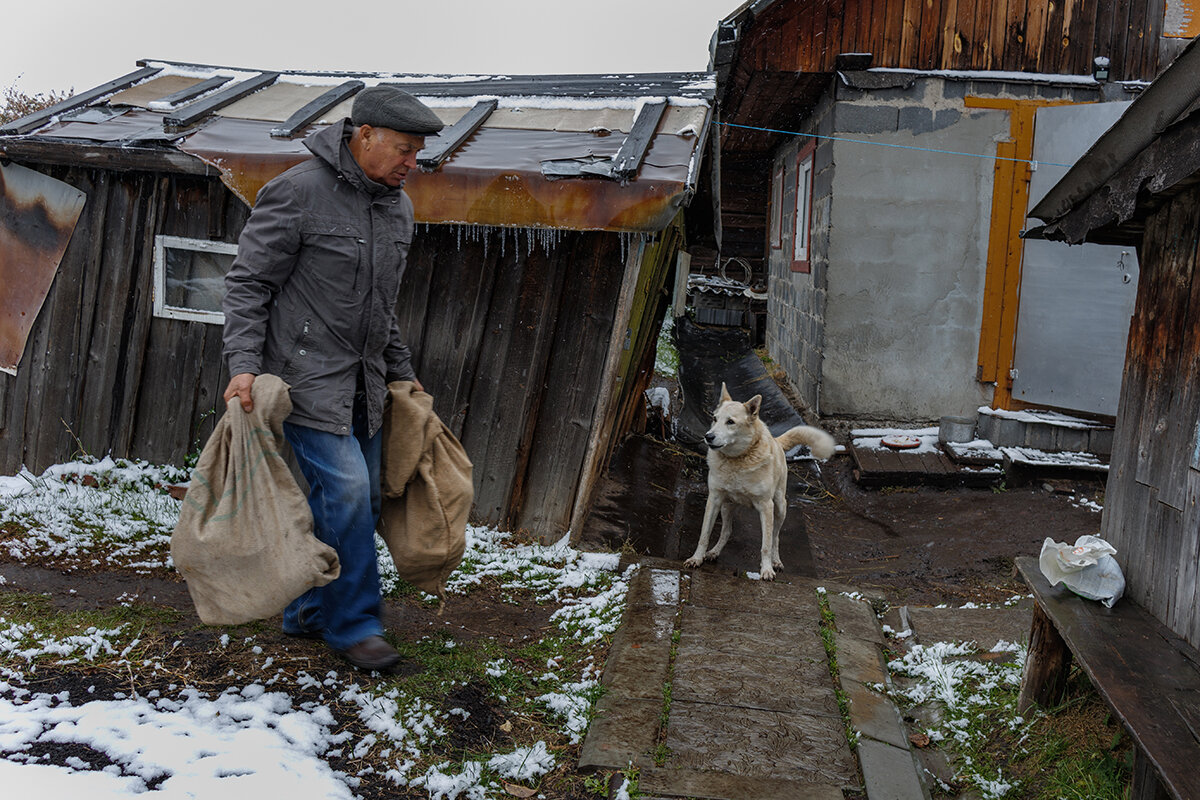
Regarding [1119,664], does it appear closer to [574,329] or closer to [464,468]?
[464,468]

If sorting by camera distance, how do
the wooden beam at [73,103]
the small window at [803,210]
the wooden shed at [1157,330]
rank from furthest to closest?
the small window at [803,210]
the wooden beam at [73,103]
the wooden shed at [1157,330]

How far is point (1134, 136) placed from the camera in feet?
10.0

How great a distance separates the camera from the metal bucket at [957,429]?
8.72 m

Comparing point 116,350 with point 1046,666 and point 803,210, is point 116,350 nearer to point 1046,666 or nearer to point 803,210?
point 1046,666

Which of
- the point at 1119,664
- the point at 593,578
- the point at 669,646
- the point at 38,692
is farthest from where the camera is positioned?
the point at 593,578

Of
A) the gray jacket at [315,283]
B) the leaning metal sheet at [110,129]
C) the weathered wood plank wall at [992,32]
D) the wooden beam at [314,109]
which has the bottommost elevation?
the gray jacket at [315,283]

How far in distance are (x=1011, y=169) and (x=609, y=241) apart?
515 cm

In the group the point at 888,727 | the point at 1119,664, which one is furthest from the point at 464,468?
the point at 1119,664

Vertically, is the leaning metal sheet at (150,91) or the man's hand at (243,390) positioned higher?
the leaning metal sheet at (150,91)

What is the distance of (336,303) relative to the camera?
3510 mm

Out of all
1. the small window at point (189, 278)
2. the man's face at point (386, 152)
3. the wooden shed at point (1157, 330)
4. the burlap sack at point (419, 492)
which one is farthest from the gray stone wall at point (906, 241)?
the man's face at point (386, 152)

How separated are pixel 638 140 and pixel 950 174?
15.7ft

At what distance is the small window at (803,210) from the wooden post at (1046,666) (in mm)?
7225

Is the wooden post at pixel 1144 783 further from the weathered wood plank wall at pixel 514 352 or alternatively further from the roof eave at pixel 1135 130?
the weathered wood plank wall at pixel 514 352
